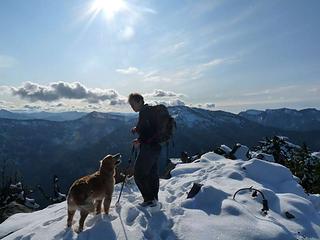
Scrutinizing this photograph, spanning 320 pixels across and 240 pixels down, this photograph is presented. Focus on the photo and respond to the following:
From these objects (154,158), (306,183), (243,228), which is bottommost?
(306,183)

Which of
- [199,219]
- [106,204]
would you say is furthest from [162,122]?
[199,219]

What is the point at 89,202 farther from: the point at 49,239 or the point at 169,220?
the point at 169,220

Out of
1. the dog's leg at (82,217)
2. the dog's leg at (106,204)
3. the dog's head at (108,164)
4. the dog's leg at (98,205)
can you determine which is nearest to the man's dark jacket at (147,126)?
the dog's head at (108,164)

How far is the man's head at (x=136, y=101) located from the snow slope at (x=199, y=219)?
255 cm

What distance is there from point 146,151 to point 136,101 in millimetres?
1334

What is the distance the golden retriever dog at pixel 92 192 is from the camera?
8.59m

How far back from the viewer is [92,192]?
8953mm

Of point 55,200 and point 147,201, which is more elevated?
point 147,201

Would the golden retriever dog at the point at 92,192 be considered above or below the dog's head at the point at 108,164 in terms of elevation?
below

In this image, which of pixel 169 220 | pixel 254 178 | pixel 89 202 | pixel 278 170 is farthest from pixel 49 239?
pixel 278 170

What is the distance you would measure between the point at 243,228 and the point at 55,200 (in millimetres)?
13299

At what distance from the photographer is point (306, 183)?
72.2 feet

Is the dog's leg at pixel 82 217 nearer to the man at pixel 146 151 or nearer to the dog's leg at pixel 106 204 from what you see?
the dog's leg at pixel 106 204

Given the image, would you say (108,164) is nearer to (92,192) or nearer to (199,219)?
(92,192)
